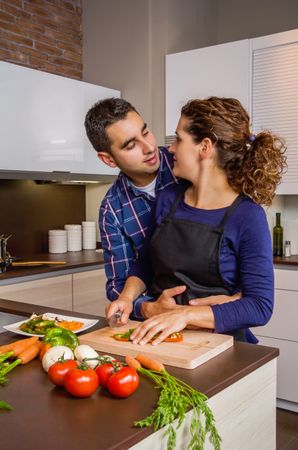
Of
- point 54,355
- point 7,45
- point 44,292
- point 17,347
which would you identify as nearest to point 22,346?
point 17,347

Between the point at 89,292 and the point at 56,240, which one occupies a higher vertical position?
the point at 56,240

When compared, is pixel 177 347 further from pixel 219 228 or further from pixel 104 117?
pixel 104 117

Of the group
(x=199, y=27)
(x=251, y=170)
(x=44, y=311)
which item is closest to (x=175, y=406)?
(x=251, y=170)

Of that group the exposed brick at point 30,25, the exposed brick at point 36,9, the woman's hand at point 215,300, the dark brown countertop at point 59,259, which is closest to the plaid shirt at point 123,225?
the woman's hand at point 215,300

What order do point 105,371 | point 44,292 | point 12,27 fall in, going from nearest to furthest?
point 105,371 < point 44,292 < point 12,27

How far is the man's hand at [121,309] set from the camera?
1.57m

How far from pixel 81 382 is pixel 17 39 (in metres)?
3.27

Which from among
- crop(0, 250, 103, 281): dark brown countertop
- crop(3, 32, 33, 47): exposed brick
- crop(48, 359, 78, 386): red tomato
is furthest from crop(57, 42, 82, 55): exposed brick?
crop(48, 359, 78, 386): red tomato

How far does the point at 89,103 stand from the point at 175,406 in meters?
3.03

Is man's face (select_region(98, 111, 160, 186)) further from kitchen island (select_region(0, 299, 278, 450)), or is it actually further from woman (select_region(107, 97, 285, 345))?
kitchen island (select_region(0, 299, 278, 450))

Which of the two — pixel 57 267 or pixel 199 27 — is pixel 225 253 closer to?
pixel 57 267

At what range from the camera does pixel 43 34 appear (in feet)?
13.1

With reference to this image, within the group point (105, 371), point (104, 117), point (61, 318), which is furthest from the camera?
point (104, 117)

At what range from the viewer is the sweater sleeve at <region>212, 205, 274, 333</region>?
150 cm
